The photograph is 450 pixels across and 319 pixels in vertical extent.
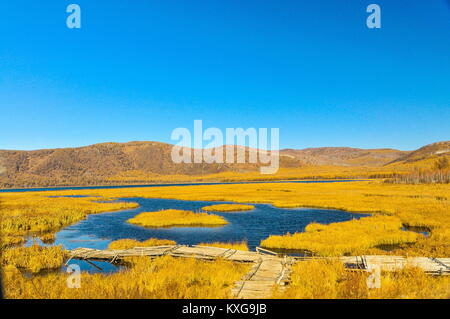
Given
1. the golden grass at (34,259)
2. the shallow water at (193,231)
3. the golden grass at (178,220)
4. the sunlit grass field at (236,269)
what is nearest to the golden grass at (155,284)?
the sunlit grass field at (236,269)

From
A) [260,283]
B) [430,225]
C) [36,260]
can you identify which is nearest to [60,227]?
[36,260]

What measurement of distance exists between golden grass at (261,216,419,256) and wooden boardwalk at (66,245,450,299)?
5.28 metres

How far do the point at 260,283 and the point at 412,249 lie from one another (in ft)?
49.7

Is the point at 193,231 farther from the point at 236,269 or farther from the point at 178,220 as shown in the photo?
the point at 236,269

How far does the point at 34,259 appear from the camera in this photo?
18609 millimetres

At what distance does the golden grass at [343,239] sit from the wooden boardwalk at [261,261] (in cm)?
528

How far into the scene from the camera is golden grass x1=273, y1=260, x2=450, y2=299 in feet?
31.7

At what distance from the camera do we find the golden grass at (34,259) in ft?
59.3

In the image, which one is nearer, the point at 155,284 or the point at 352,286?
the point at 352,286

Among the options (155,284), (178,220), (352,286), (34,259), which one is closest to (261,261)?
(352,286)

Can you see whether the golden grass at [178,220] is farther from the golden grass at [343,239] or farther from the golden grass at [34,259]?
the golden grass at [34,259]

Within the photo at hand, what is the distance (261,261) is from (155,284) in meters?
7.06

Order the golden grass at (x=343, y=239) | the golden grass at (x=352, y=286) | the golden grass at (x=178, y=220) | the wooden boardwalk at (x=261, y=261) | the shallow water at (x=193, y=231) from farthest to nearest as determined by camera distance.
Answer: the golden grass at (x=178, y=220) < the shallow water at (x=193, y=231) < the golden grass at (x=343, y=239) < the wooden boardwalk at (x=261, y=261) < the golden grass at (x=352, y=286)

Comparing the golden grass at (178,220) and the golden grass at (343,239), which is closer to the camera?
the golden grass at (343,239)
